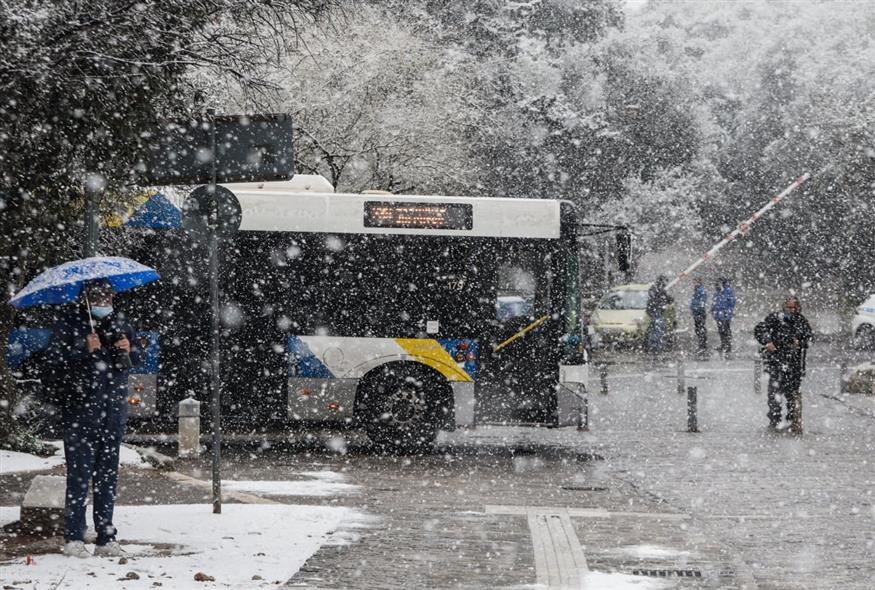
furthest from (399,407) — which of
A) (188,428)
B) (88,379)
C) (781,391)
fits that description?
(88,379)

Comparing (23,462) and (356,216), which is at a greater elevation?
(356,216)

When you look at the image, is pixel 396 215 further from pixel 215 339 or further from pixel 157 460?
pixel 215 339

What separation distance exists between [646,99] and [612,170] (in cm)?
348

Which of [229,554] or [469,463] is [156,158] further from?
[469,463]

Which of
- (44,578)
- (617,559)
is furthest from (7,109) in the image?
(617,559)

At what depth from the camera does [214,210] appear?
9.62 m

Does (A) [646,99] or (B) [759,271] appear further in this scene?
(B) [759,271]

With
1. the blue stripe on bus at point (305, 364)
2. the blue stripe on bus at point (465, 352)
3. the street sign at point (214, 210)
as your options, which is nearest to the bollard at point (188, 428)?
the blue stripe on bus at point (305, 364)

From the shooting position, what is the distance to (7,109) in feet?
27.7

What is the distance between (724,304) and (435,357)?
19.8m

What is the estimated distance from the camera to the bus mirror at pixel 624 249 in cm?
1571

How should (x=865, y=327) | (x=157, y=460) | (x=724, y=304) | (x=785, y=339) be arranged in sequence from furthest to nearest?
(x=865, y=327)
(x=724, y=304)
(x=785, y=339)
(x=157, y=460)

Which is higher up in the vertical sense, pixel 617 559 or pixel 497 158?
pixel 497 158

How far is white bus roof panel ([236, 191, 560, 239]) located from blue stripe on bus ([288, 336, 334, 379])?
142 cm
